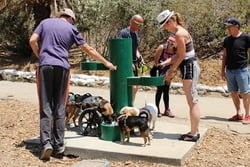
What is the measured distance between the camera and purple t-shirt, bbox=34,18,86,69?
5.30m

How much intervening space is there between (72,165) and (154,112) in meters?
1.50

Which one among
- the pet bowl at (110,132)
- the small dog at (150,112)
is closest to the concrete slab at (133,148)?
the pet bowl at (110,132)

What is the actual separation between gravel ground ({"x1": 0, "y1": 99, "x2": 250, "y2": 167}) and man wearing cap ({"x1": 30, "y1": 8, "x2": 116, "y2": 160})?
251mm

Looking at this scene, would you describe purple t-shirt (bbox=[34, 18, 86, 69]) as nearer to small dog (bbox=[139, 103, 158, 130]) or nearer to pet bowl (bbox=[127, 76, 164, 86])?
pet bowl (bbox=[127, 76, 164, 86])

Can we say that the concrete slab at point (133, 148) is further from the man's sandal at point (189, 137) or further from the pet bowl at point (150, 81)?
the pet bowl at point (150, 81)

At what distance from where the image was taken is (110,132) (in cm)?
578

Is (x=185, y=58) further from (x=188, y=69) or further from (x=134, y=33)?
(x=134, y=33)

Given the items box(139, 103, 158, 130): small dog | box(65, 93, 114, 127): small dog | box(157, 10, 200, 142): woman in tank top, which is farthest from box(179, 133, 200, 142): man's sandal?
box(65, 93, 114, 127): small dog

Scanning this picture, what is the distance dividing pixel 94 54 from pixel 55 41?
52cm

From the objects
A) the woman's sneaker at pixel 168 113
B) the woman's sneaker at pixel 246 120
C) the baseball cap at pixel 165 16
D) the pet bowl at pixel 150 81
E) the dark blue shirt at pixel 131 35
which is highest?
the baseball cap at pixel 165 16

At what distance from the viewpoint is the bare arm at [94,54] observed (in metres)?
5.57

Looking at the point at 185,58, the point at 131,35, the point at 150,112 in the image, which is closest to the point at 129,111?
the point at 150,112

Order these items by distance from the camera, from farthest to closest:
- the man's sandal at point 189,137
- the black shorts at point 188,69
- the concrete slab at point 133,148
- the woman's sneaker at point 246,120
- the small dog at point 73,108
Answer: the woman's sneaker at point 246,120, the small dog at point 73,108, the man's sandal at point 189,137, the black shorts at point 188,69, the concrete slab at point 133,148

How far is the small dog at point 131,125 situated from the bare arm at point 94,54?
2.11ft
